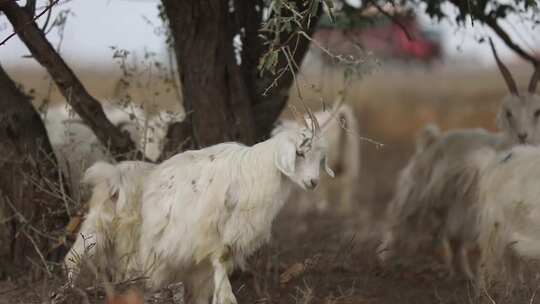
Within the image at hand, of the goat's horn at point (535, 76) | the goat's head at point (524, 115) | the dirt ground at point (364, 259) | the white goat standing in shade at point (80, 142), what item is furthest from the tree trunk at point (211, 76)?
the goat's head at point (524, 115)

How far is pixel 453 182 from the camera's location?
8.27 m

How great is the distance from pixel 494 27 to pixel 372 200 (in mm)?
9118

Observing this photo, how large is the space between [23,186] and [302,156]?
242 centimetres

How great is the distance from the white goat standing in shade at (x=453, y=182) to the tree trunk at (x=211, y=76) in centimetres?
194

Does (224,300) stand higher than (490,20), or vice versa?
(490,20)

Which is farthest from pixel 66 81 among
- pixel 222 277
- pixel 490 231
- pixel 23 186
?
pixel 490 231

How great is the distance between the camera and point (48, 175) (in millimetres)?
6543

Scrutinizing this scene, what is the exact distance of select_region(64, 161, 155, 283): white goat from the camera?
554 centimetres

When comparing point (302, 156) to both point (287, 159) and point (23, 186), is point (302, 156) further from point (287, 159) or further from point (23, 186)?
point (23, 186)

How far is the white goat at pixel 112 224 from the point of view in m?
5.54

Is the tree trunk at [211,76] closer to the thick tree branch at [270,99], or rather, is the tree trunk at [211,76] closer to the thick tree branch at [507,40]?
the thick tree branch at [270,99]

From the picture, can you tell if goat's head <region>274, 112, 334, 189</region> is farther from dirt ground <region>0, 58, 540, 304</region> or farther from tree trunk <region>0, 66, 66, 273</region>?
tree trunk <region>0, 66, 66, 273</region>

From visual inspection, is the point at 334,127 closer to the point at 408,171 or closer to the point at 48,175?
the point at 408,171

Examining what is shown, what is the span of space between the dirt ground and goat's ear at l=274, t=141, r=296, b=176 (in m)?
0.75
